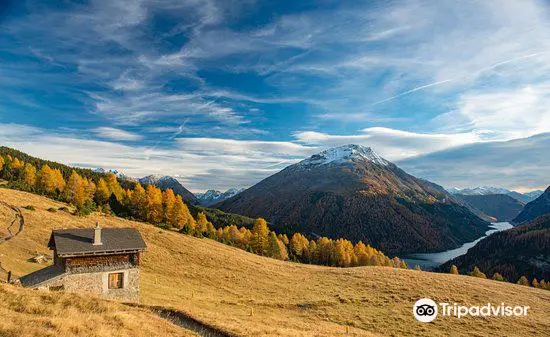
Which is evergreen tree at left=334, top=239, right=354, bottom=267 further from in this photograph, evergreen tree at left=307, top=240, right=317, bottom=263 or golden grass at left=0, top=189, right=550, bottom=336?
golden grass at left=0, top=189, right=550, bottom=336

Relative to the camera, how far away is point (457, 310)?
4872cm

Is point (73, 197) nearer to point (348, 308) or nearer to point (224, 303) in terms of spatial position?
point (224, 303)

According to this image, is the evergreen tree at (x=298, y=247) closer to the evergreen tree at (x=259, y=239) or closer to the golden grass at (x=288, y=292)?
the evergreen tree at (x=259, y=239)

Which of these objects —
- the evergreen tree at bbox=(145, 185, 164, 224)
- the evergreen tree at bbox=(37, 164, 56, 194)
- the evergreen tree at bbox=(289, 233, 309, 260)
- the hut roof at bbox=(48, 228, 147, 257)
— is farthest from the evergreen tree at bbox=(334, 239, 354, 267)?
the evergreen tree at bbox=(37, 164, 56, 194)

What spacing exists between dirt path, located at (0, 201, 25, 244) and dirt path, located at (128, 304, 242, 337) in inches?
1408

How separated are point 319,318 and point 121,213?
81450mm

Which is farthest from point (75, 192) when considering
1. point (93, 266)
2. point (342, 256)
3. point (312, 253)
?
point (342, 256)

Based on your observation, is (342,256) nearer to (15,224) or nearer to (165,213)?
(165,213)

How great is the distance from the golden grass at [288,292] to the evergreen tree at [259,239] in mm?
35457

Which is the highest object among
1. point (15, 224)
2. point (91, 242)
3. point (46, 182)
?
point (46, 182)

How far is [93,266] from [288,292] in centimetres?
2939

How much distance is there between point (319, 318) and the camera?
4416 cm

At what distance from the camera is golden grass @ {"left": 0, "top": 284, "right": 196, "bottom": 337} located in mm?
14514

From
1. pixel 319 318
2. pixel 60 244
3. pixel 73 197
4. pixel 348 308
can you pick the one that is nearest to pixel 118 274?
pixel 60 244
